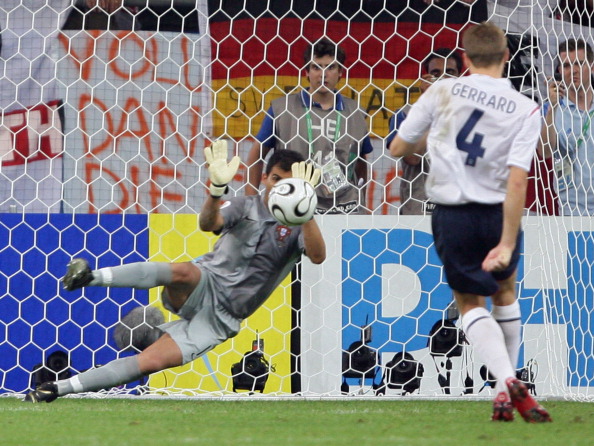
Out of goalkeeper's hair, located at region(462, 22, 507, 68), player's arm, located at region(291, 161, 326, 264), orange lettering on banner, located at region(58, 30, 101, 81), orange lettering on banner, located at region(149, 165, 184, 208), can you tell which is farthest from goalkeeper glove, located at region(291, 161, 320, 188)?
orange lettering on banner, located at region(58, 30, 101, 81)

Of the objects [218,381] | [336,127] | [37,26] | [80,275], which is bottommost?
[218,381]

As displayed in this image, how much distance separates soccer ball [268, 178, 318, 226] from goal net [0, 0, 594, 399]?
4.15 ft

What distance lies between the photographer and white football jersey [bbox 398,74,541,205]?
4316mm

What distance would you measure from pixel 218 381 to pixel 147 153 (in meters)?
1.61

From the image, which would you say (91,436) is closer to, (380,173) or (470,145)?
(470,145)

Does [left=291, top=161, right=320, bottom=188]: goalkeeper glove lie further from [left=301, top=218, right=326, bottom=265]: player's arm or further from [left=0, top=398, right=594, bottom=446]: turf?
[left=0, top=398, right=594, bottom=446]: turf

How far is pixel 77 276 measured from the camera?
496 cm

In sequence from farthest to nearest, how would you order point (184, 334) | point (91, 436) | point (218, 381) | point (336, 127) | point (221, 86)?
point (221, 86), point (336, 127), point (218, 381), point (184, 334), point (91, 436)

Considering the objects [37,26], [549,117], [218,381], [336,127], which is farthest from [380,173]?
[37,26]

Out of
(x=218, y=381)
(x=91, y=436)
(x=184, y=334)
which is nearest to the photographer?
(x=91, y=436)

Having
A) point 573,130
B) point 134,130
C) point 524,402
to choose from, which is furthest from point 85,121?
point 524,402

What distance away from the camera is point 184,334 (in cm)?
534

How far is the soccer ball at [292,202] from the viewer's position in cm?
494

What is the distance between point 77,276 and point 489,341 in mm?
1875
